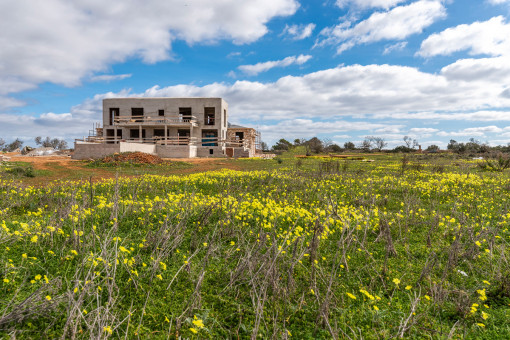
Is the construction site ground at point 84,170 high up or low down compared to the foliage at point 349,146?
down

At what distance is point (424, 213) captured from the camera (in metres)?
6.83

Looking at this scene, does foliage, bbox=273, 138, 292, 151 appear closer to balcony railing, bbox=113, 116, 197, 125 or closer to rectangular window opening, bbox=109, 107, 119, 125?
balcony railing, bbox=113, 116, 197, 125

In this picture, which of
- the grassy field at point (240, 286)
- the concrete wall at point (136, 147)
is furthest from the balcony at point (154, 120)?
the grassy field at point (240, 286)

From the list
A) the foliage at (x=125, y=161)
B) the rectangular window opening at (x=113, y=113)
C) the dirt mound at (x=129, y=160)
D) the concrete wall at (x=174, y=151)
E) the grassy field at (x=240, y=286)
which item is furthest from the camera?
the rectangular window opening at (x=113, y=113)

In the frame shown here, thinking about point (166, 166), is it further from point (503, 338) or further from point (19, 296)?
point (503, 338)

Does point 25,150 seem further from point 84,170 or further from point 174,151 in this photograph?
point 84,170

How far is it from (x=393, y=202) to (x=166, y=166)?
49.1 ft

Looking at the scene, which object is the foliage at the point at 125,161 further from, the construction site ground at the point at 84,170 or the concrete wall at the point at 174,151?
the concrete wall at the point at 174,151

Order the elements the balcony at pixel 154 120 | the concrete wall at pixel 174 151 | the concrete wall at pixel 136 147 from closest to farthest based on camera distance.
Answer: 1. the concrete wall at pixel 136 147
2. the concrete wall at pixel 174 151
3. the balcony at pixel 154 120

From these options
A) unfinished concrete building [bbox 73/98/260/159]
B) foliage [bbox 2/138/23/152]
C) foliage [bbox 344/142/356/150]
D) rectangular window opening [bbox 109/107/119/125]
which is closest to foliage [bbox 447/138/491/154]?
foliage [bbox 344/142/356/150]

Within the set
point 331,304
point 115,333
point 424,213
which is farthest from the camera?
point 424,213

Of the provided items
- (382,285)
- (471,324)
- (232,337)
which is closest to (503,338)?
(471,324)

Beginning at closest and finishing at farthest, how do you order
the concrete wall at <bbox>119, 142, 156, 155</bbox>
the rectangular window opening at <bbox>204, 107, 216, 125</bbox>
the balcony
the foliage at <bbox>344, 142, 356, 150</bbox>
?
1. the concrete wall at <bbox>119, 142, 156, 155</bbox>
2. the balcony
3. the rectangular window opening at <bbox>204, 107, 216, 125</bbox>
4. the foliage at <bbox>344, 142, 356, 150</bbox>

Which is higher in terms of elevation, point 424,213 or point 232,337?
point 424,213
